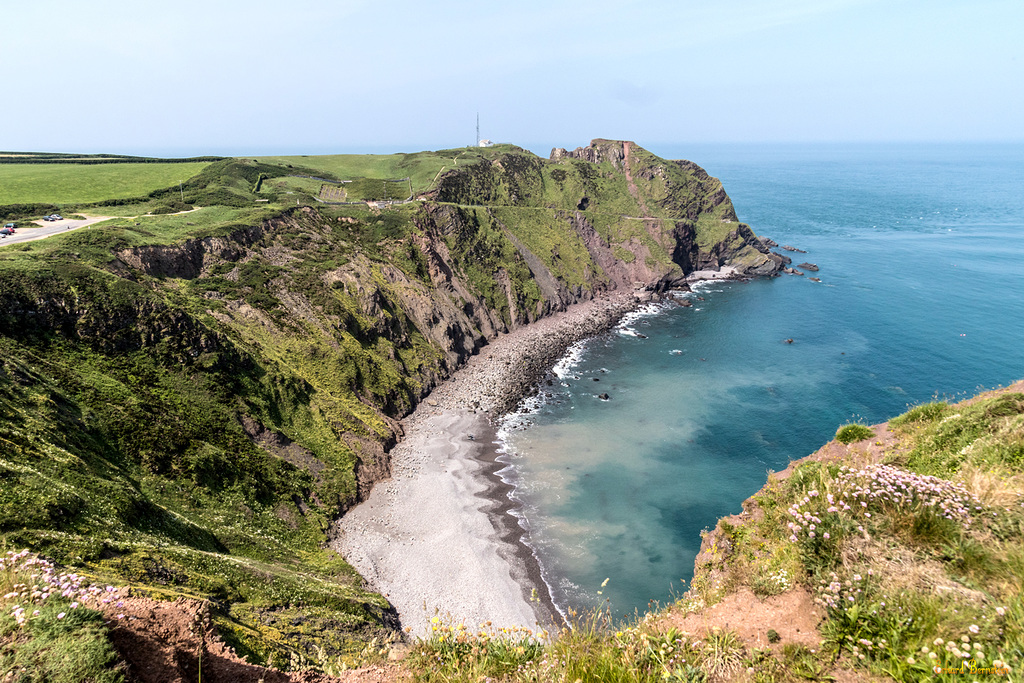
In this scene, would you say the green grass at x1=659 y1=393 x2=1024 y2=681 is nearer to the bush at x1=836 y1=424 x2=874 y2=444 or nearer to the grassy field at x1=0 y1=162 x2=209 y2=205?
the bush at x1=836 y1=424 x2=874 y2=444

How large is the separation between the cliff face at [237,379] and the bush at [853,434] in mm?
24830

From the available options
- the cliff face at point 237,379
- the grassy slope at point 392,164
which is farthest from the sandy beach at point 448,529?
the grassy slope at point 392,164

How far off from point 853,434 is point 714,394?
170ft

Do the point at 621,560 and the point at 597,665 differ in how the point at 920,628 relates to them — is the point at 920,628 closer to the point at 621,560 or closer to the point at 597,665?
the point at 597,665

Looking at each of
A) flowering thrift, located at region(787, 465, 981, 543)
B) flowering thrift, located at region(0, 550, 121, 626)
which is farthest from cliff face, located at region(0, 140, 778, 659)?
flowering thrift, located at region(787, 465, 981, 543)

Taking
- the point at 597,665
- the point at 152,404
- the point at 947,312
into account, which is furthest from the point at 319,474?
the point at 947,312

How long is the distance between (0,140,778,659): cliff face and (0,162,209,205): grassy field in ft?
101

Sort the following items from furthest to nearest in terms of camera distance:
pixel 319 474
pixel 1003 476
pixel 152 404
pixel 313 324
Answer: pixel 313 324 < pixel 319 474 < pixel 152 404 < pixel 1003 476

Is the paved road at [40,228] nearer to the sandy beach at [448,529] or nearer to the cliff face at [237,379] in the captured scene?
the cliff face at [237,379]

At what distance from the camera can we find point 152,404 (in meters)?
38.4

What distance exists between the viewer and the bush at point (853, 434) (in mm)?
19444

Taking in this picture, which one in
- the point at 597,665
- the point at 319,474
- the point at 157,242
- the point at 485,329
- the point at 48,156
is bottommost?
the point at 319,474

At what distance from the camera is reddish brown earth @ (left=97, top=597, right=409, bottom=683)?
890 centimetres

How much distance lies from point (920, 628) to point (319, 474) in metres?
45.6
